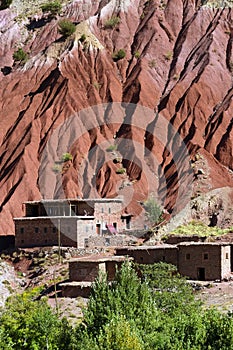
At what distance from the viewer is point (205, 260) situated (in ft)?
164

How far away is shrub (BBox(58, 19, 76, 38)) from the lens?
97000 mm

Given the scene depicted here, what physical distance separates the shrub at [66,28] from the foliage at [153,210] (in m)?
31.8

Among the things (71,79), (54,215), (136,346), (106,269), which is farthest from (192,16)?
(136,346)

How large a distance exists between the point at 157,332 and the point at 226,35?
6442cm

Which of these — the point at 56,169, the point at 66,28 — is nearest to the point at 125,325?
the point at 56,169

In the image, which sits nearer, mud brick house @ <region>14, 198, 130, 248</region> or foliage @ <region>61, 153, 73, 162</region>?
mud brick house @ <region>14, 198, 130, 248</region>

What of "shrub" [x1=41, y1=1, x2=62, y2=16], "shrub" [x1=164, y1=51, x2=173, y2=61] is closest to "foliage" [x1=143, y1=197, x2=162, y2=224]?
"shrub" [x1=164, y1=51, x2=173, y2=61]

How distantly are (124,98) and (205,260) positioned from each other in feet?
141

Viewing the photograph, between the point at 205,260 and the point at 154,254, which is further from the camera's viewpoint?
the point at 154,254

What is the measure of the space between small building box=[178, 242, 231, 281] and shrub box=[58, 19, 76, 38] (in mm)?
51335

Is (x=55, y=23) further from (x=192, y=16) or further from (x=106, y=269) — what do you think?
(x=106, y=269)

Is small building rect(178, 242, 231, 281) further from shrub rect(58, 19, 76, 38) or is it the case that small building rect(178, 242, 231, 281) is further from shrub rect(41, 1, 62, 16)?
shrub rect(41, 1, 62, 16)

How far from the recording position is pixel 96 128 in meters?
85.8

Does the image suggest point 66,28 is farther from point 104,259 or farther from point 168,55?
point 104,259
